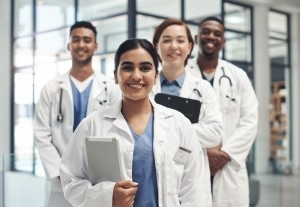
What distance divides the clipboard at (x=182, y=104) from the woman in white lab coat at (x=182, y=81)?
0.15 ft

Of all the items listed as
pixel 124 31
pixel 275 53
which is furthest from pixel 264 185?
pixel 275 53

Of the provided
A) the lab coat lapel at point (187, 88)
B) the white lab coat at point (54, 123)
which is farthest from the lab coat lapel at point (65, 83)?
Answer: the lab coat lapel at point (187, 88)

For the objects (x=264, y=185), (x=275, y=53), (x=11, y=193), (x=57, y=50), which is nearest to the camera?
(x=11, y=193)

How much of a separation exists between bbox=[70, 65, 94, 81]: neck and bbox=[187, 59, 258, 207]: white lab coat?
623mm

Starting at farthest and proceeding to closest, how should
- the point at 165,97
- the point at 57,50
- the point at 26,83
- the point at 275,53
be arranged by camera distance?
the point at 275,53 → the point at 57,50 → the point at 26,83 → the point at 165,97

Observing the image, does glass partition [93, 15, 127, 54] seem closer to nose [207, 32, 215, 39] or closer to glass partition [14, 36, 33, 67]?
glass partition [14, 36, 33, 67]

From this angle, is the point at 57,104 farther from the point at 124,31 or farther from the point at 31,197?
the point at 124,31

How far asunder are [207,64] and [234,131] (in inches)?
17.5

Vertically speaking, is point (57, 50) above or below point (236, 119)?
above

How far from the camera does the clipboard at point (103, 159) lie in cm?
147

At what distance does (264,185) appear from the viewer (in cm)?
612

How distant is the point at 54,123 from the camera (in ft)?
8.04

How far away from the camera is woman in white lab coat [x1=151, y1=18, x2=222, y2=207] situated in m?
2.26

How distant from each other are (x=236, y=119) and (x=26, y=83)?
2.24 m
